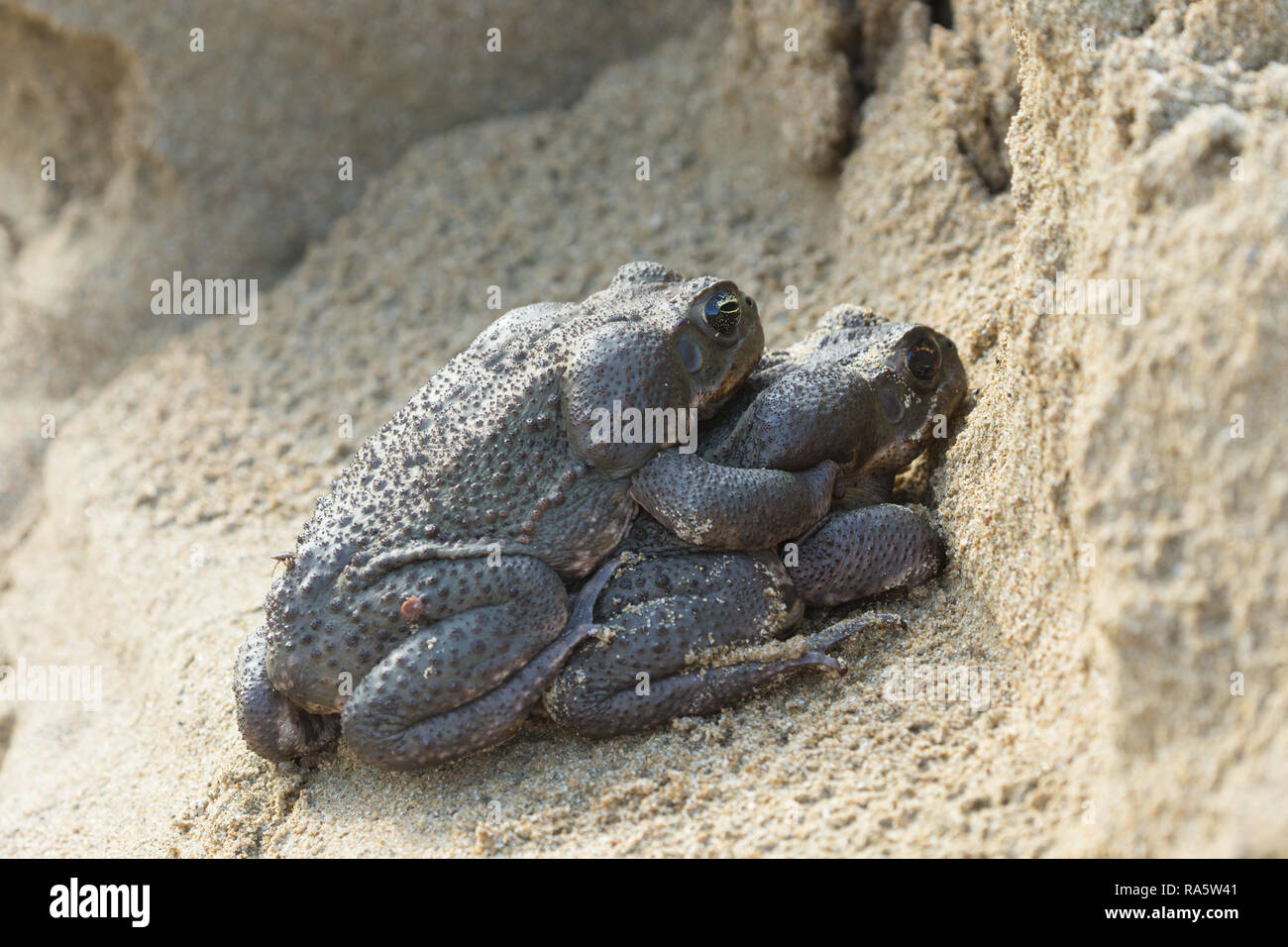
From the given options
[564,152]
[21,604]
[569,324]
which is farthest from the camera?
[564,152]

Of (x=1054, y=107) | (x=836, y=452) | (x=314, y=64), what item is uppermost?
(x=314, y=64)

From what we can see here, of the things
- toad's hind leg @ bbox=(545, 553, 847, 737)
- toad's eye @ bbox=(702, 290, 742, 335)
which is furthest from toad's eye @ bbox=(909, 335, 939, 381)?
toad's hind leg @ bbox=(545, 553, 847, 737)

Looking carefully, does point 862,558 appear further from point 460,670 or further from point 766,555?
point 460,670

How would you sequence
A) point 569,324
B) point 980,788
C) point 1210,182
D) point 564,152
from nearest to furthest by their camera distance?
point 1210,182 < point 980,788 < point 569,324 < point 564,152

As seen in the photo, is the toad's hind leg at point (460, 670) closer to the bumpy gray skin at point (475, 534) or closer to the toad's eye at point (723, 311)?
the bumpy gray skin at point (475, 534)

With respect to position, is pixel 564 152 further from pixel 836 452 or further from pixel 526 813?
pixel 526 813

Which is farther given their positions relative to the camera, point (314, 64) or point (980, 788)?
point (314, 64)

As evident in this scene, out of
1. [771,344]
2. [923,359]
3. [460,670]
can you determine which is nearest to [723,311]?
[923,359]
